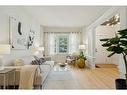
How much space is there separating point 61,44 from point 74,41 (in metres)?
0.90

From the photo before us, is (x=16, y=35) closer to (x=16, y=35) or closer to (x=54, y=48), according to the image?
(x=16, y=35)

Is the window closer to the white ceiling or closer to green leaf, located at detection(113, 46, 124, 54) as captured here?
the white ceiling

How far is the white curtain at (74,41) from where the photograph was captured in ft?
38.9

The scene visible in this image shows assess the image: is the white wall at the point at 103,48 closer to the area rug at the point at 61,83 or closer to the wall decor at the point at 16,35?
the area rug at the point at 61,83

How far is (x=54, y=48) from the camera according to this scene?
39.0 ft

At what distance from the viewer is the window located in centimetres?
1196

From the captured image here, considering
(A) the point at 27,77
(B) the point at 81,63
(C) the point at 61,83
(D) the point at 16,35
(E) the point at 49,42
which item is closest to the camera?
(A) the point at 27,77

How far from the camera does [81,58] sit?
9719 millimetres

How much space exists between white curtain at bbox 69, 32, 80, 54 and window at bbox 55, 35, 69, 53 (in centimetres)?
27

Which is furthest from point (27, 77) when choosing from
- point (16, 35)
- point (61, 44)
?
point (61, 44)
